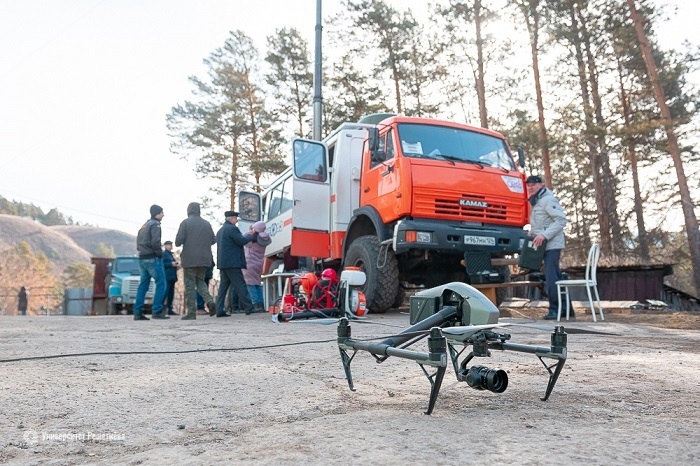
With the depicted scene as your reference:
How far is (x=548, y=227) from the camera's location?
7.18 metres

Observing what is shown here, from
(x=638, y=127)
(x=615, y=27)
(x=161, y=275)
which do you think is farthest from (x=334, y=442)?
(x=615, y=27)

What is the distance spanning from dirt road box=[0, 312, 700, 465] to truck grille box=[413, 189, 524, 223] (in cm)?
393

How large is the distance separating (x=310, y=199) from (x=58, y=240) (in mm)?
136535

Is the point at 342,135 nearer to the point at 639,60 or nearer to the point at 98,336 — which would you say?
the point at 98,336

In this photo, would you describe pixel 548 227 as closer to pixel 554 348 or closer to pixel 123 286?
pixel 554 348

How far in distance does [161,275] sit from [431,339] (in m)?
8.14

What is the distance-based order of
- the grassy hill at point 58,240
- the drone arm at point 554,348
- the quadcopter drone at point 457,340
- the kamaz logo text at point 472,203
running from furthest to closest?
the grassy hill at point 58,240, the kamaz logo text at point 472,203, the drone arm at point 554,348, the quadcopter drone at point 457,340

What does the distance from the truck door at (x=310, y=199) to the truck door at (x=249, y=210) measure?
3746 millimetres

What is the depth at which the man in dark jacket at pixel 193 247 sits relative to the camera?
29.1 ft

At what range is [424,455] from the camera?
1.51 metres

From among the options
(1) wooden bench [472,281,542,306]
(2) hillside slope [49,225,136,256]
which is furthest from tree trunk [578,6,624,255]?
(2) hillside slope [49,225,136,256]

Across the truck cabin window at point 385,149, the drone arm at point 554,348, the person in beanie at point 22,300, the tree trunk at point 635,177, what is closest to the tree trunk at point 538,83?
the tree trunk at point 635,177

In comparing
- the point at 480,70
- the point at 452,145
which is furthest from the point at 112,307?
the point at 452,145

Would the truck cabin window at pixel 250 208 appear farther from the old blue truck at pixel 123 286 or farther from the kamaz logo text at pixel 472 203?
the old blue truck at pixel 123 286
